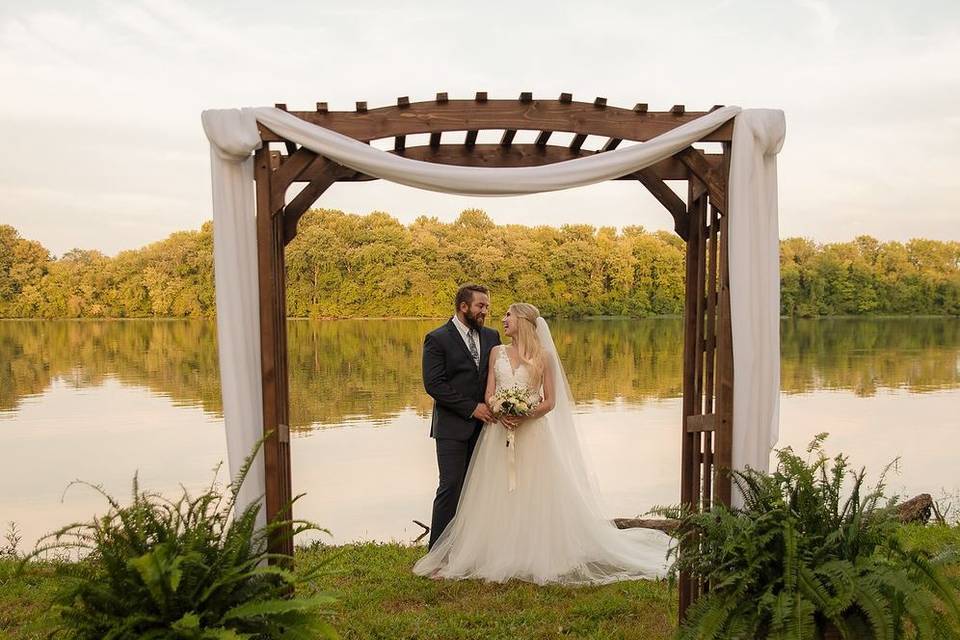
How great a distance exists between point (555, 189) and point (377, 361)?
20.9 m

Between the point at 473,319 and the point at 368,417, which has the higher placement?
the point at 473,319

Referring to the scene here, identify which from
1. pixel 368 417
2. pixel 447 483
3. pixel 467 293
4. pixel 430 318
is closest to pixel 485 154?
pixel 467 293

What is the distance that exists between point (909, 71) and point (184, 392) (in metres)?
16.7

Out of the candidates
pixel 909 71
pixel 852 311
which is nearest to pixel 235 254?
pixel 909 71

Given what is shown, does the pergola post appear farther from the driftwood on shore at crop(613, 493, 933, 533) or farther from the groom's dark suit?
the driftwood on shore at crop(613, 493, 933, 533)

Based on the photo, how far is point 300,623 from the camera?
3.54 metres

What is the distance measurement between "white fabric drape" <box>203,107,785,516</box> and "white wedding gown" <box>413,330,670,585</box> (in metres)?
1.72

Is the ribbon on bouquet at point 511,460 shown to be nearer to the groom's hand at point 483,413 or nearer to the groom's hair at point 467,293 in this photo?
the groom's hand at point 483,413

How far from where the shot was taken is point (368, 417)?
1606 cm

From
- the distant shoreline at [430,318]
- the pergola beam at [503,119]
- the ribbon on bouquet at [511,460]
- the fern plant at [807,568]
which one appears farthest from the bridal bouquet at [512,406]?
the distant shoreline at [430,318]

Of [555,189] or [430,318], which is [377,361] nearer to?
[430,318]

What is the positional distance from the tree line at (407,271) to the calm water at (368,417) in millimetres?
1938

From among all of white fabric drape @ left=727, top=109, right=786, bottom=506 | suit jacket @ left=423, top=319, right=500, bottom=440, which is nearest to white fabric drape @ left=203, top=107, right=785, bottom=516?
white fabric drape @ left=727, top=109, right=786, bottom=506

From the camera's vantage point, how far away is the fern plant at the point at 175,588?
3.23m
